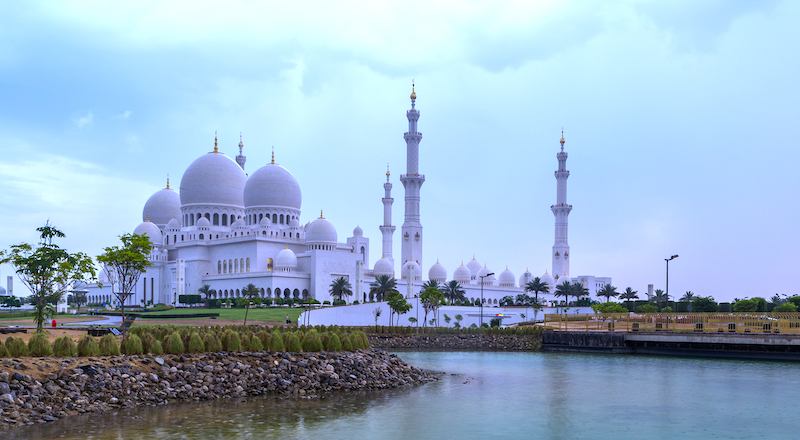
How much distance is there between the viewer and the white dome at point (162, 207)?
98500 mm

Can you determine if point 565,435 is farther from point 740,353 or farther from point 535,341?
point 535,341

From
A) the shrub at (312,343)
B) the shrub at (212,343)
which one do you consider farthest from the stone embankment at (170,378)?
the shrub at (312,343)

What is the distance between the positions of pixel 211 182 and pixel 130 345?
70620 mm

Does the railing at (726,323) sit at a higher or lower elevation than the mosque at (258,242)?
lower

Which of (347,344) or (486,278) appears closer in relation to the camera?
(347,344)

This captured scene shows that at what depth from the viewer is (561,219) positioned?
4181 inches

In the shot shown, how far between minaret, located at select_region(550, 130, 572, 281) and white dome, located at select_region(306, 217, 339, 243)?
125 feet

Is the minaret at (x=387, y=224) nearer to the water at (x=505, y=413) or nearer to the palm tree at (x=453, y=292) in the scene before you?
the palm tree at (x=453, y=292)

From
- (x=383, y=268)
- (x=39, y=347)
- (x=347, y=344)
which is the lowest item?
(x=347, y=344)

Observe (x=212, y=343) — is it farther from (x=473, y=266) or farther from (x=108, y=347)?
(x=473, y=266)

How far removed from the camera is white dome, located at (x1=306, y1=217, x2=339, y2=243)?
8300cm

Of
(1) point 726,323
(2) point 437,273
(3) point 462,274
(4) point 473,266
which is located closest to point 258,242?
(2) point 437,273

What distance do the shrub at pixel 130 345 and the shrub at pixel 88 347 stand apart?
33.4 inches

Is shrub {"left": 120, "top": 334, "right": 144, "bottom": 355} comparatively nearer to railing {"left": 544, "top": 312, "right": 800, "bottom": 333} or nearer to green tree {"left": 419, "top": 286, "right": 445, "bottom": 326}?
railing {"left": 544, "top": 312, "right": 800, "bottom": 333}
